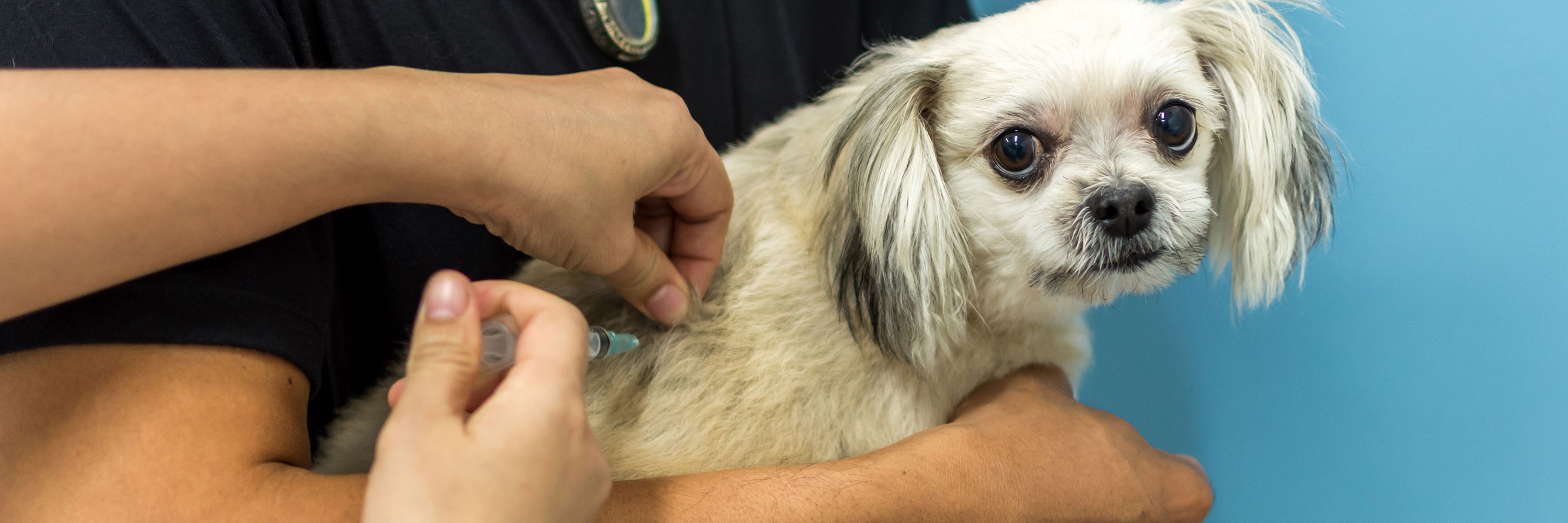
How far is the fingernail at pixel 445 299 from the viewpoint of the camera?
16.3 inches

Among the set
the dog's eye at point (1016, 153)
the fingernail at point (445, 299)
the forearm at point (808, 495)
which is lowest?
the forearm at point (808, 495)

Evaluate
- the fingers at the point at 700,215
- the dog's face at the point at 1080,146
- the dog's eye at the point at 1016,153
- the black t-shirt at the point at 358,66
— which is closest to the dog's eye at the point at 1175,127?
the dog's face at the point at 1080,146

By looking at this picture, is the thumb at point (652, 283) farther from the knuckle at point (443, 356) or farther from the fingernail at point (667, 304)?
the knuckle at point (443, 356)

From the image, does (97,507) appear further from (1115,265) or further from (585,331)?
(1115,265)

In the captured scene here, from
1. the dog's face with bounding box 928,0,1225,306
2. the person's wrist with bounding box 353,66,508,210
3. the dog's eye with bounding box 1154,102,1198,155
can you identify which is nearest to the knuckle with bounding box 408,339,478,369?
the person's wrist with bounding box 353,66,508,210

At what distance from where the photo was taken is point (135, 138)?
42cm

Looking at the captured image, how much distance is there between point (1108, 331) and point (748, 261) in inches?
34.8

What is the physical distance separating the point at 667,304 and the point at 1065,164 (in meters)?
0.39

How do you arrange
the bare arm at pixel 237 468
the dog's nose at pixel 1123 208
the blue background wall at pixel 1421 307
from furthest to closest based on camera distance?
the blue background wall at pixel 1421 307, the dog's nose at pixel 1123 208, the bare arm at pixel 237 468

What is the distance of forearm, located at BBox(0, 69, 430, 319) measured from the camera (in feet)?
1.32

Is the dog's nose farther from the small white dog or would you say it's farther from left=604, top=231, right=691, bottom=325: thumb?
left=604, top=231, right=691, bottom=325: thumb

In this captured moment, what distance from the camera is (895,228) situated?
0.74m

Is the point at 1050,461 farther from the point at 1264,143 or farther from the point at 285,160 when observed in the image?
the point at 285,160

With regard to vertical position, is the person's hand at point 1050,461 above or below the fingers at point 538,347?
below
